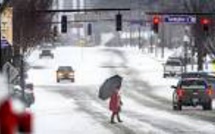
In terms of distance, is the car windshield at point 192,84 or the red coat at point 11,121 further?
the car windshield at point 192,84

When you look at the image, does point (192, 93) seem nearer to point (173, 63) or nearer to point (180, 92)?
point (180, 92)

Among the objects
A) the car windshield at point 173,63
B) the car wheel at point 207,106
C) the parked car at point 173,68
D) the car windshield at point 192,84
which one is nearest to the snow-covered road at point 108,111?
the car wheel at point 207,106

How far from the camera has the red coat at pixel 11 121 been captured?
2.53m

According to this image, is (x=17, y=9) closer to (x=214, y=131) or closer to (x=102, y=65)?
(x=214, y=131)

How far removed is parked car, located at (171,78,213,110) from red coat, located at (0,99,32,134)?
35.8m

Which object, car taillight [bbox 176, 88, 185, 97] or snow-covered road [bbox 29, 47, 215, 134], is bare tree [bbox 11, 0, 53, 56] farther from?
car taillight [bbox 176, 88, 185, 97]

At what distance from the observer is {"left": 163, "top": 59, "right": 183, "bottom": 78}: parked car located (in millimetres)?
79500

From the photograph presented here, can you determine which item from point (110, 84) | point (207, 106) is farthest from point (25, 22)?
point (207, 106)

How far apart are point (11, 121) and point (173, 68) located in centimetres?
7843

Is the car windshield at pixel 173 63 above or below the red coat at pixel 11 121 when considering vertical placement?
below

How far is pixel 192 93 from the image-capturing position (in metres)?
38.4

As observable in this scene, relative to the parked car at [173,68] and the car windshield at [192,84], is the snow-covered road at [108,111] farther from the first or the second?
the car windshield at [192,84]

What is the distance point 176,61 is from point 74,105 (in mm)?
35828

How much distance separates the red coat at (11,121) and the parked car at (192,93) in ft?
118
